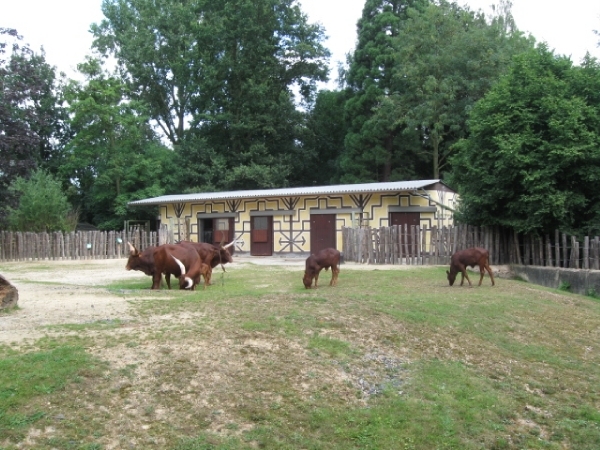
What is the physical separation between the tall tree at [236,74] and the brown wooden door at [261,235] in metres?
9.56

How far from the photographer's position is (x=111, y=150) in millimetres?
38719

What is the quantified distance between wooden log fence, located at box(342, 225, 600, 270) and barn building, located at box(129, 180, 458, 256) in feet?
11.0

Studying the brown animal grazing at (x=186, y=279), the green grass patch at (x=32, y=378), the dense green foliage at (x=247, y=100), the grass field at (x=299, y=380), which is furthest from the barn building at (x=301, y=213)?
the green grass patch at (x=32, y=378)

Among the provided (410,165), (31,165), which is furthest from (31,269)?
(410,165)

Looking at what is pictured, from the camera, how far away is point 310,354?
7.34 metres

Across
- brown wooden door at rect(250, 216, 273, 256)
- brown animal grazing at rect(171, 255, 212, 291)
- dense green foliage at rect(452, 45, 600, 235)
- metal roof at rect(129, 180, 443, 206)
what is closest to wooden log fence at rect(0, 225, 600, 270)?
dense green foliage at rect(452, 45, 600, 235)

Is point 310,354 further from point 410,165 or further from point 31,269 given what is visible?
point 410,165

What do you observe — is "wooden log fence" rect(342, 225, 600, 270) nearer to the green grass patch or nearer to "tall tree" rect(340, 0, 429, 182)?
the green grass patch

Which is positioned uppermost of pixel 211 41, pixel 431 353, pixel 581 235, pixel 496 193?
pixel 211 41

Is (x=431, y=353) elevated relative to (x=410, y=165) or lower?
lower

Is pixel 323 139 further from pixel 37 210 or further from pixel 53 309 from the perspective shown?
pixel 53 309

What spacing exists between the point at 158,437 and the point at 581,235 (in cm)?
1506

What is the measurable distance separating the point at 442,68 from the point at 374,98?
535 cm

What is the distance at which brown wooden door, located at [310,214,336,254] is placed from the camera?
88.5ft
